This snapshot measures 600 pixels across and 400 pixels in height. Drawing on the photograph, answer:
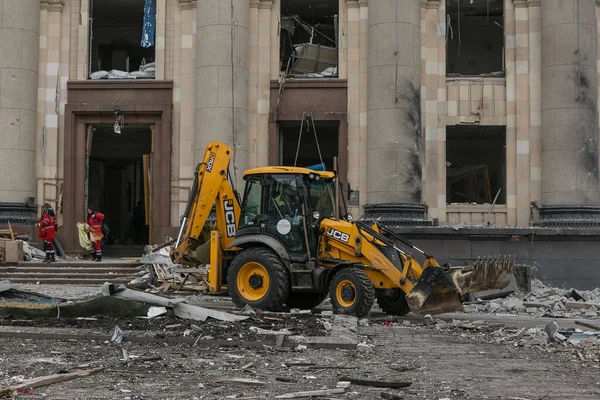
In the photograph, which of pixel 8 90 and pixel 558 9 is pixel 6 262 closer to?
pixel 8 90

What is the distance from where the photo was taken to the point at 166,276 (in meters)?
23.0

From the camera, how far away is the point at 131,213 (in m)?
40.6

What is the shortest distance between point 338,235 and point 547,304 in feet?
22.0

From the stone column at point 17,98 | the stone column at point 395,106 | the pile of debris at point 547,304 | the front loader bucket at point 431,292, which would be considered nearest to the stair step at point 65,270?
the stone column at point 17,98

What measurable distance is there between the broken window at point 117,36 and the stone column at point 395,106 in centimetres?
810

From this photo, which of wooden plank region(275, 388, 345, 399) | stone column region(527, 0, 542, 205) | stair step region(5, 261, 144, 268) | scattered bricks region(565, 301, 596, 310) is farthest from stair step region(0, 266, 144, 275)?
wooden plank region(275, 388, 345, 399)

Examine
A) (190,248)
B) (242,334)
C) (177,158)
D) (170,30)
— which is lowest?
(242,334)

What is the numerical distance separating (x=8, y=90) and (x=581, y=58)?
17.5 m

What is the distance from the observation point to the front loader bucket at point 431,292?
15172mm

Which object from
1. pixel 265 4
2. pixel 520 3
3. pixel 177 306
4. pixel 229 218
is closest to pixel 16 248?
pixel 229 218

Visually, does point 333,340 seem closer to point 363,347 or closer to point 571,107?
point 363,347

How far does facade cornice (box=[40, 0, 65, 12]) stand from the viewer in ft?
87.8

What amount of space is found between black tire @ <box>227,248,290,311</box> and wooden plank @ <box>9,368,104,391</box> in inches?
268

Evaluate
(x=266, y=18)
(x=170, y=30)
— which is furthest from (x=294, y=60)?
(x=170, y=30)
